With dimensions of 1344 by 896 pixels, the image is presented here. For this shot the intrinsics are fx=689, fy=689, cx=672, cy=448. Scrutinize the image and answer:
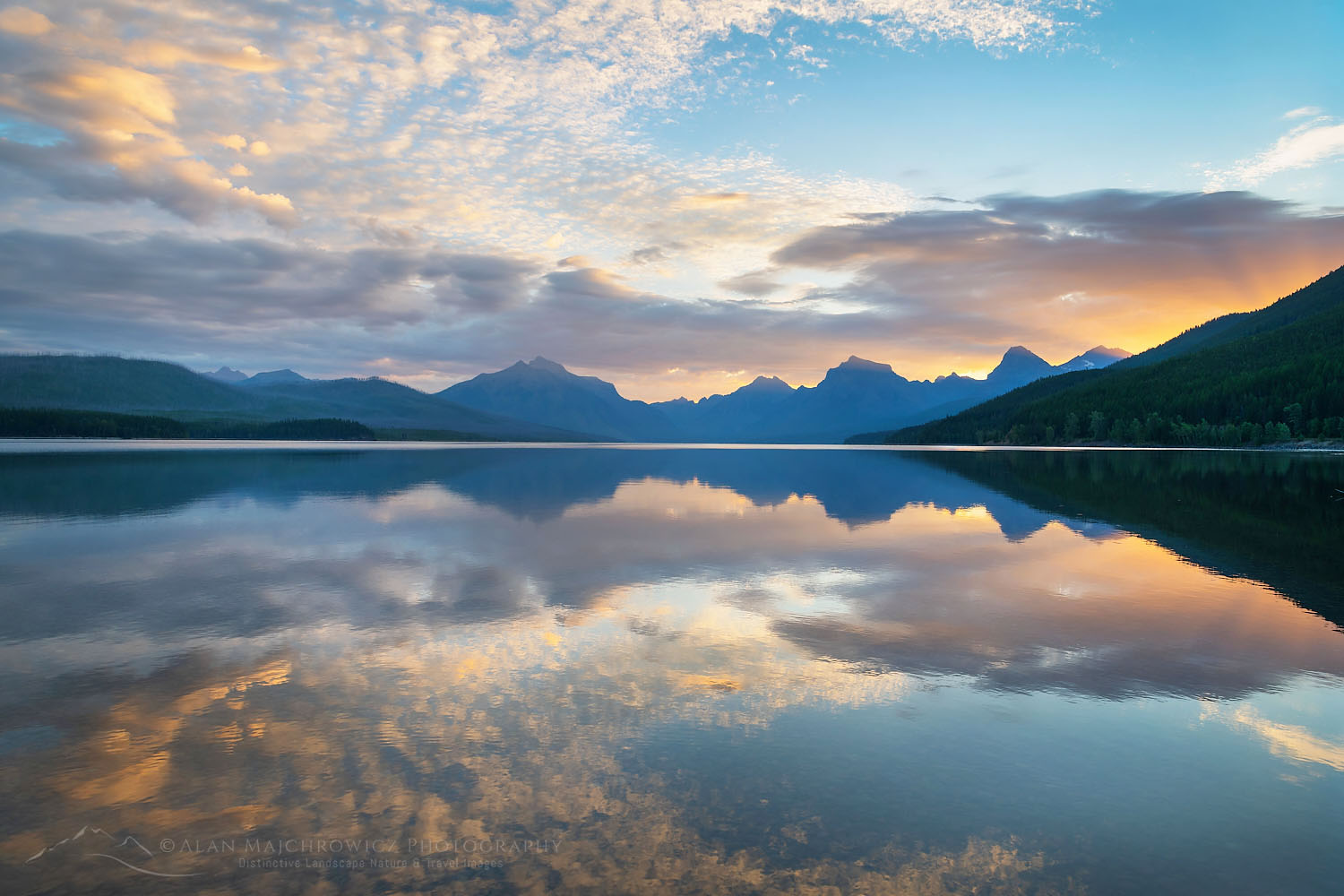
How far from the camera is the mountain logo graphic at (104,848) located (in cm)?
707

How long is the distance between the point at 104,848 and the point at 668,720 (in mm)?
6870

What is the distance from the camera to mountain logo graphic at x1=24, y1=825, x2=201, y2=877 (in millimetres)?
7071

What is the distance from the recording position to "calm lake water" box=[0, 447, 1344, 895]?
7.22 m

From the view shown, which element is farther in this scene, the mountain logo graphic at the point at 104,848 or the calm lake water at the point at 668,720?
the calm lake water at the point at 668,720

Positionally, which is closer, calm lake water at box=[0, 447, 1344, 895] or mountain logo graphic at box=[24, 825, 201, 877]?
mountain logo graphic at box=[24, 825, 201, 877]

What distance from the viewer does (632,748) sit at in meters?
9.73

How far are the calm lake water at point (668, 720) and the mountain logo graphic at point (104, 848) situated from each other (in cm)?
4

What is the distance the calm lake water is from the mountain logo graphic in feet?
0.13

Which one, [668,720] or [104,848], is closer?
[104,848]

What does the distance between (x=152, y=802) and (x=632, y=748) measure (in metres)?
5.83

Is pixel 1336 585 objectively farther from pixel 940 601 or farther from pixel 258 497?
pixel 258 497

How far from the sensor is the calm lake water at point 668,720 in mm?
7219

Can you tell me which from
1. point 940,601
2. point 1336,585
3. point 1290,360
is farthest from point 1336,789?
point 1290,360

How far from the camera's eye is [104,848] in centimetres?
732
